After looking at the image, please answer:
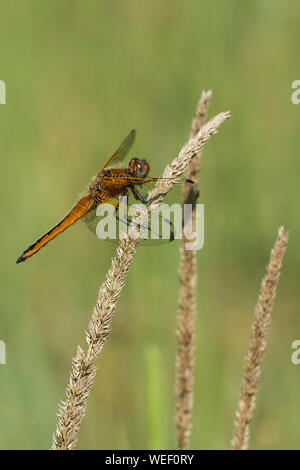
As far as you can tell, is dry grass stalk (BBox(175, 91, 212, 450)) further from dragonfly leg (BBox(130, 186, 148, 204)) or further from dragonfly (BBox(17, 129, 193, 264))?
dragonfly (BBox(17, 129, 193, 264))

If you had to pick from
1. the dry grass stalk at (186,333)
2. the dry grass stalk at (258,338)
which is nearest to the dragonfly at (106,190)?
the dry grass stalk at (186,333)

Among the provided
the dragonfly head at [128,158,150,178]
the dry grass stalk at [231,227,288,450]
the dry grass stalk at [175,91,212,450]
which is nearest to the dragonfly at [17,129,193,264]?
the dragonfly head at [128,158,150,178]

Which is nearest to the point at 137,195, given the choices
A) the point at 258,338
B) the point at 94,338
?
the point at 258,338

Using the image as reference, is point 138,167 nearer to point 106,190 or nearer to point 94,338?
point 106,190
